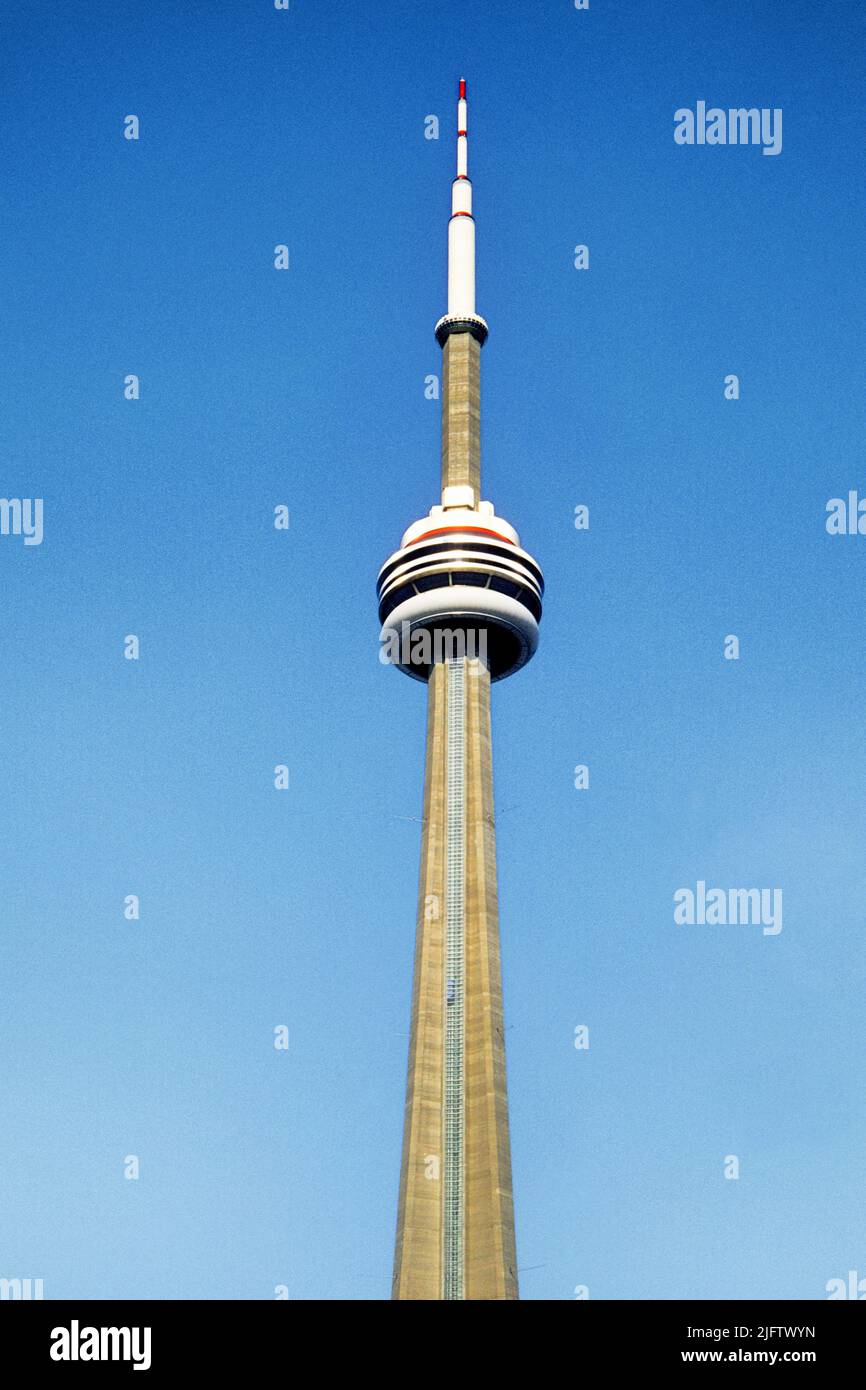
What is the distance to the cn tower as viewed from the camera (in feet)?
308

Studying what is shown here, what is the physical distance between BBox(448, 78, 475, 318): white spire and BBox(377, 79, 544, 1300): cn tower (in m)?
0.28

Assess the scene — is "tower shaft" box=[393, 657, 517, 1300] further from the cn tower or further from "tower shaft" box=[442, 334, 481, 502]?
"tower shaft" box=[442, 334, 481, 502]

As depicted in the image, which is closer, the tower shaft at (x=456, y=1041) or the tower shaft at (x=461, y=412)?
the tower shaft at (x=456, y=1041)

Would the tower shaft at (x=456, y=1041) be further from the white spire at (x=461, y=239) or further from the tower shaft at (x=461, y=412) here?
the white spire at (x=461, y=239)

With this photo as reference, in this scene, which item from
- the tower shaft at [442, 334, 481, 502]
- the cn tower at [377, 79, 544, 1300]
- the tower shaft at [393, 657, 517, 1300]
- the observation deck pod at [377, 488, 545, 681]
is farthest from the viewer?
the tower shaft at [442, 334, 481, 502]

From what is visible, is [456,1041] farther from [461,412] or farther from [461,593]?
[461,412]

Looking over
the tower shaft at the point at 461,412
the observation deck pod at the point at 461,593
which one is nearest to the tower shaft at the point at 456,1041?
the observation deck pod at the point at 461,593

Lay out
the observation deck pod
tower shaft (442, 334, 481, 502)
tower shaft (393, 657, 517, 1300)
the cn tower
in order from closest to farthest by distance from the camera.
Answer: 1. tower shaft (393, 657, 517, 1300)
2. the cn tower
3. the observation deck pod
4. tower shaft (442, 334, 481, 502)

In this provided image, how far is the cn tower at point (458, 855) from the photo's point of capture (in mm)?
93750

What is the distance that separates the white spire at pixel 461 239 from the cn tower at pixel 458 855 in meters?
0.28

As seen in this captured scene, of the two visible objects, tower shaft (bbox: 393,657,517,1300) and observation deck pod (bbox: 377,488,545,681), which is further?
observation deck pod (bbox: 377,488,545,681)

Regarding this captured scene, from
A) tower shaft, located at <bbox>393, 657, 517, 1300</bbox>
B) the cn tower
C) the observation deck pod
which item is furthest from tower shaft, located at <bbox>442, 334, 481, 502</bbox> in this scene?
tower shaft, located at <bbox>393, 657, 517, 1300</bbox>
